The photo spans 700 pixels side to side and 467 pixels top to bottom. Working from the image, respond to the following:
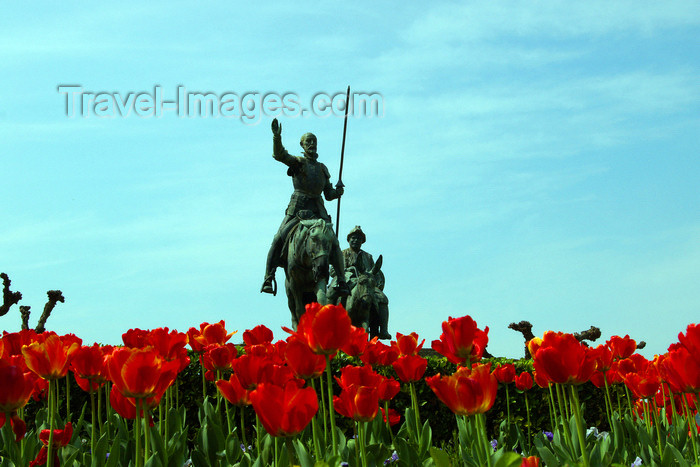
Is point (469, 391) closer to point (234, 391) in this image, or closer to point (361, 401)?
point (361, 401)

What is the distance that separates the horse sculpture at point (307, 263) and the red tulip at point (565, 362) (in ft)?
31.3

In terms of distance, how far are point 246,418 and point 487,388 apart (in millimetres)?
4547

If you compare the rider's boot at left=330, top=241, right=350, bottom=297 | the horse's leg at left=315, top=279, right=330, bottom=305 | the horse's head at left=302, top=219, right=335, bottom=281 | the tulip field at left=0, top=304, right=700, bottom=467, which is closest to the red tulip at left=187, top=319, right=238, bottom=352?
the tulip field at left=0, top=304, right=700, bottom=467

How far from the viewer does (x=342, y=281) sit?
43.9ft

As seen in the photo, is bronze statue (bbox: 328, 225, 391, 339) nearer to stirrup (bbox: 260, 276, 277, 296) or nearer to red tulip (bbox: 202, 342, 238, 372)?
stirrup (bbox: 260, 276, 277, 296)

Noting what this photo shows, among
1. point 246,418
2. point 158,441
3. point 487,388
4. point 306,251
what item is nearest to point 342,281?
point 306,251

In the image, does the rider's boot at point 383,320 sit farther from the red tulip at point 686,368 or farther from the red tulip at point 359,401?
the red tulip at point 686,368

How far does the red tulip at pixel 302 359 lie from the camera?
2.76 m

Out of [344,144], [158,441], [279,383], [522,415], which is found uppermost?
[344,144]

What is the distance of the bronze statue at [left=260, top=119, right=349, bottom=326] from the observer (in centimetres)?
1360

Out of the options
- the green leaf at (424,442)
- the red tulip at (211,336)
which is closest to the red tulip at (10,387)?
the red tulip at (211,336)

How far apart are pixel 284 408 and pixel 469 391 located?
0.73 m

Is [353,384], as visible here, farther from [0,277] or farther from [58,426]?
[0,277]

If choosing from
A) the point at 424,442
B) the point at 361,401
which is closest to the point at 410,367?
the point at 424,442
